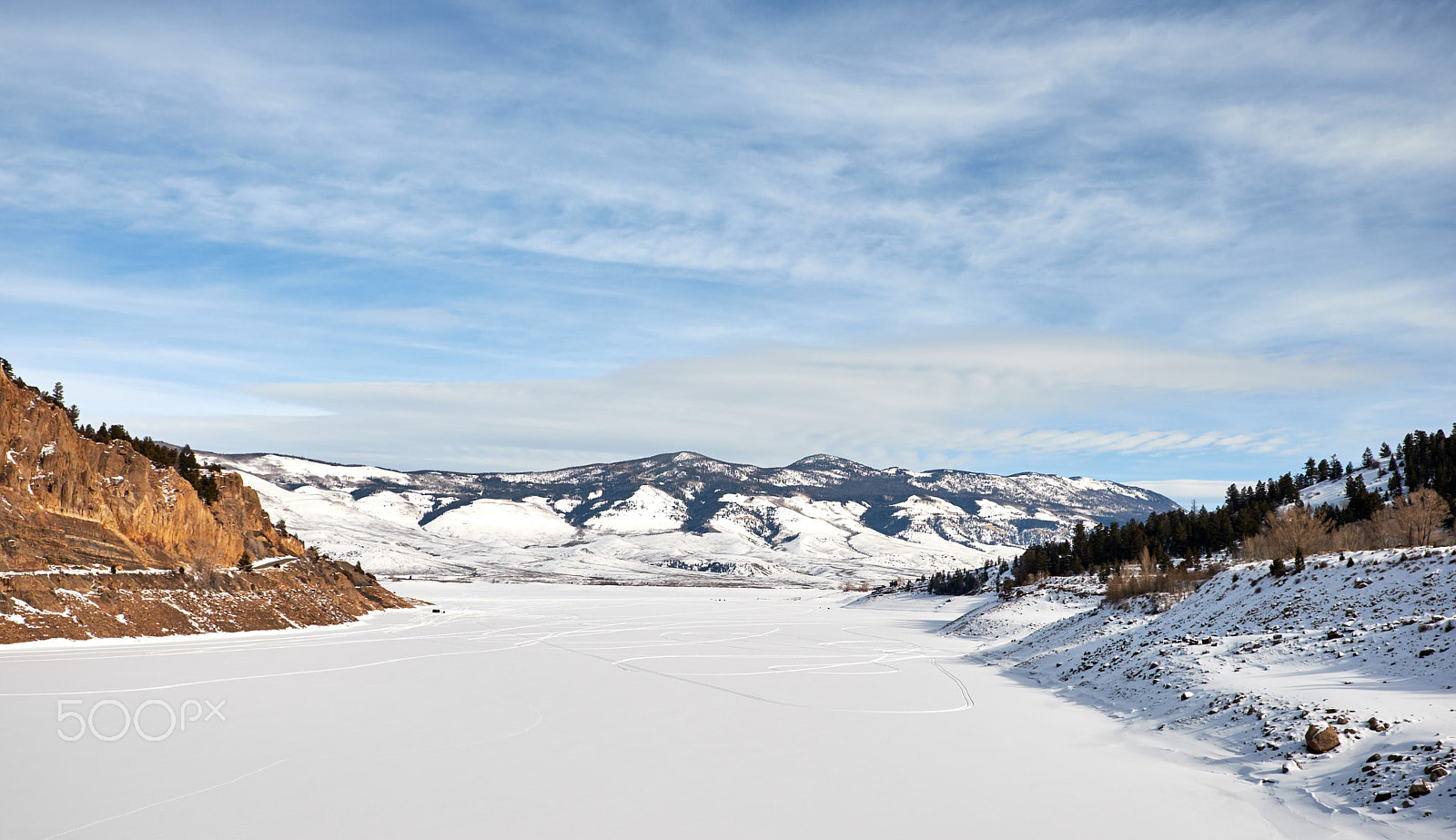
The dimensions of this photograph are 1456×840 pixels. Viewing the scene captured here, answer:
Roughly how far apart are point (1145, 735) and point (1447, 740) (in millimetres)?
6866

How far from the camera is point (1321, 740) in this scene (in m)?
15.6

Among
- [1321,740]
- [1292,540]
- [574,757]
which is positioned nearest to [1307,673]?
[1321,740]

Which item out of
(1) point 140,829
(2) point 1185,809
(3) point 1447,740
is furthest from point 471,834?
(3) point 1447,740

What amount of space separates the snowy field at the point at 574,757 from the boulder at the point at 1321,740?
149 cm

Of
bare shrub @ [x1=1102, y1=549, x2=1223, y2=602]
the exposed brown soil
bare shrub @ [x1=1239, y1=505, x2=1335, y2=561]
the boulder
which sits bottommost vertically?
the exposed brown soil

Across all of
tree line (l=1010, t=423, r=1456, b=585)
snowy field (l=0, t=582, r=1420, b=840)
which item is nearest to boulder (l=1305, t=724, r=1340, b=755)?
snowy field (l=0, t=582, r=1420, b=840)

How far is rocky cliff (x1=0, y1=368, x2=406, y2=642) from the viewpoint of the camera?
37.5 m

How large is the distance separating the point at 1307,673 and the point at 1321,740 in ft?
22.5

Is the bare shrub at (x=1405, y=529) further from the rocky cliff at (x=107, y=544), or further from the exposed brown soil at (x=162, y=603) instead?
the rocky cliff at (x=107, y=544)

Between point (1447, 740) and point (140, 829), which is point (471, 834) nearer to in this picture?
point (140, 829)

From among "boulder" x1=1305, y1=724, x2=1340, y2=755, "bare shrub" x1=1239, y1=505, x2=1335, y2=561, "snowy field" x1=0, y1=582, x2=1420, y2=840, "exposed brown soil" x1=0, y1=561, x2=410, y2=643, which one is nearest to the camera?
"snowy field" x1=0, y1=582, x2=1420, y2=840

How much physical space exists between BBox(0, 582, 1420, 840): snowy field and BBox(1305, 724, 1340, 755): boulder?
149 centimetres

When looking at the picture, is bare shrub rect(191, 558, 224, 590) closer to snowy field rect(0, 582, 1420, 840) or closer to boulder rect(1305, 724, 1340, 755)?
snowy field rect(0, 582, 1420, 840)

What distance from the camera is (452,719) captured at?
2031 cm
